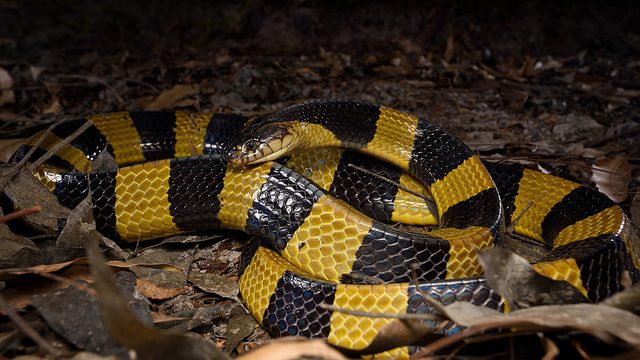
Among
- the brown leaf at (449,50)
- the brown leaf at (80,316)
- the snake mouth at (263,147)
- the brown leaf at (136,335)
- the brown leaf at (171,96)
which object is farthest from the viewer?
the brown leaf at (449,50)

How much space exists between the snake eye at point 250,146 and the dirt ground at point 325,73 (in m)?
0.72

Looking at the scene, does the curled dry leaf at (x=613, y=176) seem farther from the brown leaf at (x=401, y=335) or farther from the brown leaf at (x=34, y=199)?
the brown leaf at (x=34, y=199)

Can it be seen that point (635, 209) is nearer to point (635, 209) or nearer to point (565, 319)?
point (635, 209)

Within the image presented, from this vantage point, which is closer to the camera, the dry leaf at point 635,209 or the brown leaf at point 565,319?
the brown leaf at point 565,319

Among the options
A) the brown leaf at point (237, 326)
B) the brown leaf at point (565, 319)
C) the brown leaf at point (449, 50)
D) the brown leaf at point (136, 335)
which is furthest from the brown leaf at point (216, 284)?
the brown leaf at point (449, 50)

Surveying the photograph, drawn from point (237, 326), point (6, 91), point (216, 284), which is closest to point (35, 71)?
point (6, 91)

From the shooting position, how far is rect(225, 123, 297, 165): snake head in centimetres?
371

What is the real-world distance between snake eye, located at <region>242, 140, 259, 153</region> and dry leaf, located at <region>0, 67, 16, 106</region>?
382 centimetres

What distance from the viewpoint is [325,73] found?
7.33 meters

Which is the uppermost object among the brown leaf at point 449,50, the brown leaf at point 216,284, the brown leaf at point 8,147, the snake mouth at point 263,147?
the snake mouth at point 263,147

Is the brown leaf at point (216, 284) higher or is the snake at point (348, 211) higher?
the snake at point (348, 211)

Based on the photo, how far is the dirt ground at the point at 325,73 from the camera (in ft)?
13.2

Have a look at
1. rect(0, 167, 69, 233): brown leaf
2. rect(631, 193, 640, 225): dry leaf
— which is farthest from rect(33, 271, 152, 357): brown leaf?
rect(631, 193, 640, 225): dry leaf

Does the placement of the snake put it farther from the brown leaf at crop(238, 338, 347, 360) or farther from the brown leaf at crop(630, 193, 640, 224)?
the brown leaf at crop(238, 338, 347, 360)
